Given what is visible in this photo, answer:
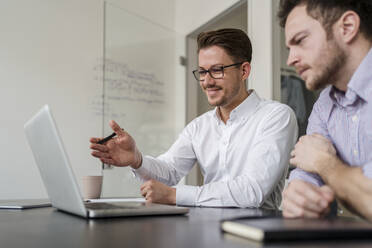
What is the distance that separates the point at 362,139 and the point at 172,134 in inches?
107

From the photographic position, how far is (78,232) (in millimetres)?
628

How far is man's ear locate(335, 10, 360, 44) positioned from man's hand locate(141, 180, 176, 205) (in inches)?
30.4

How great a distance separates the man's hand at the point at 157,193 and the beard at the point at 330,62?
2.11 feet

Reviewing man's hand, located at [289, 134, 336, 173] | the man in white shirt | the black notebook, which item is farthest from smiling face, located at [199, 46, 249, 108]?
the black notebook

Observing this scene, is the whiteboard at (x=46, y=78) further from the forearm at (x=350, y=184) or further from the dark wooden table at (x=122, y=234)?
the forearm at (x=350, y=184)

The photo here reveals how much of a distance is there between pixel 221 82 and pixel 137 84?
1701 millimetres

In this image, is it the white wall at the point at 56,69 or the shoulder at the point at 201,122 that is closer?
the shoulder at the point at 201,122

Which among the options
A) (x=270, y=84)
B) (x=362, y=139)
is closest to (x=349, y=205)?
(x=362, y=139)

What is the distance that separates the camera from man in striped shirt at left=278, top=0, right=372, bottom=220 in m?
1.06

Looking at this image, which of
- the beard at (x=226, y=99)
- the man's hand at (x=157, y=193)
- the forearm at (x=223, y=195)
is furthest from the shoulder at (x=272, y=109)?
the man's hand at (x=157, y=193)

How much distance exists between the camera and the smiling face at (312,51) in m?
1.13

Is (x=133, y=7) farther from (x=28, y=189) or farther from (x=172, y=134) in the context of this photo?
(x=28, y=189)

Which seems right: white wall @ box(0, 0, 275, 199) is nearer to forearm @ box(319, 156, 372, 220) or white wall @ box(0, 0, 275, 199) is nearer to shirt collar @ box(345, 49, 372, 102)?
shirt collar @ box(345, 49, 372, 102)

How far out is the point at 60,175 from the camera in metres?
0.85
